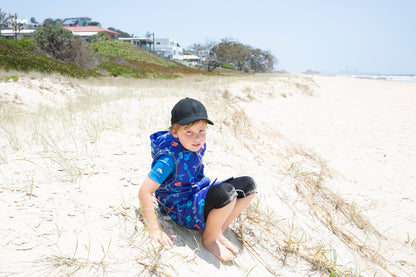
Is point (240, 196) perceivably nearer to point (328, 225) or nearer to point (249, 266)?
point (249, 266)

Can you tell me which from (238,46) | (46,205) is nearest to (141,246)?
(46,205)

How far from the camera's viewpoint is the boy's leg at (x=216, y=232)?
1.81 meters

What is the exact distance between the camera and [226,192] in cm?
177

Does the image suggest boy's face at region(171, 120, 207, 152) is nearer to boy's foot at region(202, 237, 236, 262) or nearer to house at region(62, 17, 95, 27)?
boy's foot at region(202, 237, 236, 262)

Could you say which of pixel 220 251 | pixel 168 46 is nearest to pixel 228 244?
pixel 220 251

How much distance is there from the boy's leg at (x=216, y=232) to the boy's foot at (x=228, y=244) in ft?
0.17

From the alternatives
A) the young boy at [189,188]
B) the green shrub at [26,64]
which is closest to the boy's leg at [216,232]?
the young boy at [189,188]

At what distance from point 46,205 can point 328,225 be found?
2489mm

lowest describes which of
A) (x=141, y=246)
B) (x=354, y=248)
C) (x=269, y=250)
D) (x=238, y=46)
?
(x=354, y=248)

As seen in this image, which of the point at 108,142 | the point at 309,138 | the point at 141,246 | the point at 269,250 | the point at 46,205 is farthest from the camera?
the point at 309,138

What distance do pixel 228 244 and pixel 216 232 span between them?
205 millimetres

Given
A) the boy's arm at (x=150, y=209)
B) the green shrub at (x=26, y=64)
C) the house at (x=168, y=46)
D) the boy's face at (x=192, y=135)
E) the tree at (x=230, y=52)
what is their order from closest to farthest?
1. the boy's arm at (x=150, y=209)
2. the boy's face at (x=192, y=135)
3. the green shrub at (x=26, y=64)
4. the tree at (x=230, y=52)
5. the house at (x=168, y=46)

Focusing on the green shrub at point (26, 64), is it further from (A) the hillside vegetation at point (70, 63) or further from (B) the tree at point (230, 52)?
(B) the tree at point (230, 52)

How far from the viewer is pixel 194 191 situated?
1979 millimetres
